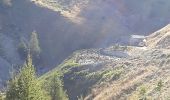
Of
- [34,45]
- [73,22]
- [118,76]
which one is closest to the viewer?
[118,76]

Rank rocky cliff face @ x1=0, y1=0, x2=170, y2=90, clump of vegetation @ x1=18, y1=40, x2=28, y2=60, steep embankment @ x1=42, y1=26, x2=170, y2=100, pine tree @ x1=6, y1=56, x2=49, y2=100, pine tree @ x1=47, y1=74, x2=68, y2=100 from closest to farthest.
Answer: pine tree @ x1=6, y1=56, x2=49, y2=100
steep embankment @ x1=42, y1=26, x2=170, y2=100
pine tree @ x1=47, y1=74, x2=68, y2=100
clump of vegetation @ x1=18, y1=40, x2=28, y2=60
rocky cliff face @ x1=0, y1=0, x2=170, y2=90

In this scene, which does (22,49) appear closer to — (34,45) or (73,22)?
(34,45)

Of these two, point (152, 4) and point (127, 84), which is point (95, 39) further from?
point (127, 84)

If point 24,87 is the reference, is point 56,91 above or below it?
above

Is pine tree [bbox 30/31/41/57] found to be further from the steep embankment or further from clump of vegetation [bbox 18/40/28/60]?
the steep embankment

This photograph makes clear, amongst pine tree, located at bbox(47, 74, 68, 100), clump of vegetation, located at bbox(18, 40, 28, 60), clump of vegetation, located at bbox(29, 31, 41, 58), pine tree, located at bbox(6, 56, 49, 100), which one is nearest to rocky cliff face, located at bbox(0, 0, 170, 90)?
clump of vegetation, located at bbox(18, 40, 28, 60)

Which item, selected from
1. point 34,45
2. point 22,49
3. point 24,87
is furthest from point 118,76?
point 22,49

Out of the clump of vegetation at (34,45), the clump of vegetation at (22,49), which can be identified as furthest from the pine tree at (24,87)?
the clump of vegetation at (22,49)

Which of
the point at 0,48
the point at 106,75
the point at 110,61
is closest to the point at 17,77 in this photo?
the point at 106,75
